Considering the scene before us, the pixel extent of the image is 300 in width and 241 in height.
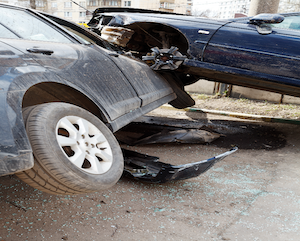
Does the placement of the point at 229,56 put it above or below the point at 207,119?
above

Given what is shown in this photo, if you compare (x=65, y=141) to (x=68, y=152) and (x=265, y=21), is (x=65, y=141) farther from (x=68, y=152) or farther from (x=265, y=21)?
(x=265, y=21)

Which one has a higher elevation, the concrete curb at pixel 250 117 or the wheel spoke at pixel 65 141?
the wheel spoke at pixel 65 141

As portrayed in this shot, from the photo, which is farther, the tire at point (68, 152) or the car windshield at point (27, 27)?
the car windshield at point (27, 27)

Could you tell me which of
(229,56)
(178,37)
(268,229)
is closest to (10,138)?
(268,229)

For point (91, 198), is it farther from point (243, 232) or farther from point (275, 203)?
point (275, 203)

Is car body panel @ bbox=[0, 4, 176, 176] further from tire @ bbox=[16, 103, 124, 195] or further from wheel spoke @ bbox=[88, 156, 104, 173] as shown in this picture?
wheel spoke @ bbox=[88, 156, 104, 173]

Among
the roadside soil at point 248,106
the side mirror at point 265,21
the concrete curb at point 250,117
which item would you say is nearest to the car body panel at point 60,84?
the side mirror at point 265,21

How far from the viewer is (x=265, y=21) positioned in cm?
340

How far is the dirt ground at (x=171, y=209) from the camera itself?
1.78 m

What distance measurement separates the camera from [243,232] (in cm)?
185

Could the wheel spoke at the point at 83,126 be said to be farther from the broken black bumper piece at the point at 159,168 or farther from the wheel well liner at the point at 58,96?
the broken black bumper piece at the point at 159,168

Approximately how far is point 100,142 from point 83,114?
220 mm

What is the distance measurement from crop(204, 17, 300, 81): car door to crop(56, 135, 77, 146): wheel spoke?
8.15ft

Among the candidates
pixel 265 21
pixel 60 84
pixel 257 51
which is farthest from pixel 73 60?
pixel 265 21
